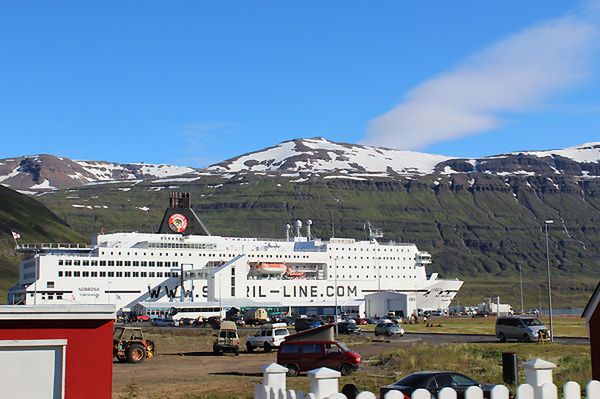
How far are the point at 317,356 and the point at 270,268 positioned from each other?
237 ft

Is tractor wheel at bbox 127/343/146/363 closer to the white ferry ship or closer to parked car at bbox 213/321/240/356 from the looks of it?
parked car at bbox 213/321/240/356

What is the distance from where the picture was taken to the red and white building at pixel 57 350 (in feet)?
38.1

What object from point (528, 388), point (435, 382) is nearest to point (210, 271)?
point (435, 382)

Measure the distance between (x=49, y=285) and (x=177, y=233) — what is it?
816 inches

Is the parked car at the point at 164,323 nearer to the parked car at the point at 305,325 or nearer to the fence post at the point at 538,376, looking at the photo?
the parked car at the point at 305,325

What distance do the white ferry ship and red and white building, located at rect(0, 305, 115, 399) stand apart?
72.1 meters

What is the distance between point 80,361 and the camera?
12.1 meters

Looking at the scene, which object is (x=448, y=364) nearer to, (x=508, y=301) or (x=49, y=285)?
(x=49, y=285)

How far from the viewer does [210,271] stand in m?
96.4

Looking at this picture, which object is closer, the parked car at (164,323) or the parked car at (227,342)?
the parked car at (227,342)

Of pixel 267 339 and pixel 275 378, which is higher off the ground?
pixel 275 378

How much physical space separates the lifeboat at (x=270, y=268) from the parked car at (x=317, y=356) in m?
70.4

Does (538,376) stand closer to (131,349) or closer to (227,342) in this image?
(131,349)

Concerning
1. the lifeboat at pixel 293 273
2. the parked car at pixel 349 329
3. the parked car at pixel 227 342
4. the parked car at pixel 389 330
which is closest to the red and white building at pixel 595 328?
the parked car at pixel 227 342
